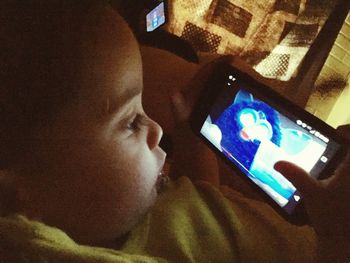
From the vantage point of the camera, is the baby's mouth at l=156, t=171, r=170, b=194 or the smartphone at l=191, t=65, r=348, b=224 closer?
the smartphone at l=191, t=65, r=348, b=224

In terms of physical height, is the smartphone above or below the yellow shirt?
above

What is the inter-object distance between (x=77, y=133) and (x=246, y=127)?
0.28 meters

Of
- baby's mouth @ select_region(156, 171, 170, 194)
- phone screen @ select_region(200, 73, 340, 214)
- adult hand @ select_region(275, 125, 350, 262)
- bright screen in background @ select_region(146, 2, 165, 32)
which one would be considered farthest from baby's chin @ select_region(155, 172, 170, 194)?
bright screen in background @ select_region(146, 2, 165, 32)

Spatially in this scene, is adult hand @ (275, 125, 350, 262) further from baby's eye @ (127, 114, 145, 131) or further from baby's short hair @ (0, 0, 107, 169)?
baby's short hair @ (0, 0, 107, 169)

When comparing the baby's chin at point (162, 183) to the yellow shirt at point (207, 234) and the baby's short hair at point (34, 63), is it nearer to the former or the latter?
the yellow shirt at point (207, 234)

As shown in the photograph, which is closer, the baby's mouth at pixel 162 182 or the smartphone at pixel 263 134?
the smartphone at pixel 263 134

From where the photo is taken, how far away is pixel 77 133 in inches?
21.9

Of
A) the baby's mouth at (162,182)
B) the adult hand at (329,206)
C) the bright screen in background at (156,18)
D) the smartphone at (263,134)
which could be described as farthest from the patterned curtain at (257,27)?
the adult hand at (329,206)

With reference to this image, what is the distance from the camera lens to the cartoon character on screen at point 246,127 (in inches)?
26.6

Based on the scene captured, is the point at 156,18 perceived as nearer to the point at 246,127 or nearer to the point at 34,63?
the point at 246,127

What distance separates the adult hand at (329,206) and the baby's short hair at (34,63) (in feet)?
0.95

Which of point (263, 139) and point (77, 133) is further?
point (263, 139)

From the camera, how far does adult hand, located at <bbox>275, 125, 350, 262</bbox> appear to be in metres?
0.56

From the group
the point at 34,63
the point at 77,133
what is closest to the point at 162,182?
the point at 77,133
